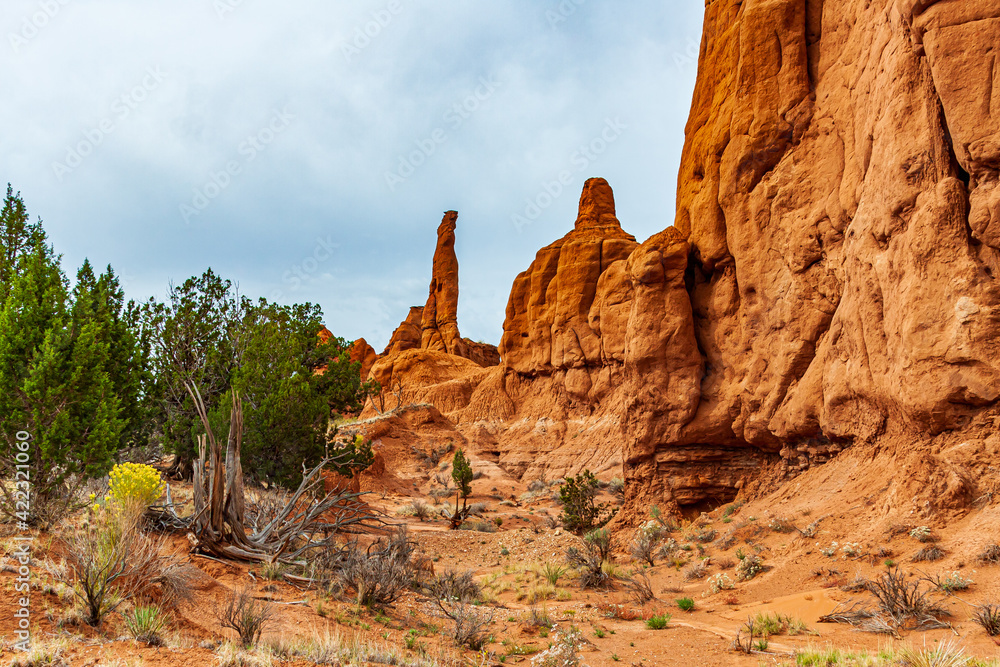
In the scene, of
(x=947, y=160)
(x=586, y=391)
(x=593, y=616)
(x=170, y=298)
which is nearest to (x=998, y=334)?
(x=947, y=160)

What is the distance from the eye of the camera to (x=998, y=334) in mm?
8883

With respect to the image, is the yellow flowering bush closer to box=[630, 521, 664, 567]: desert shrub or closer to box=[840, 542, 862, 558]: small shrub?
box=[630, 521, 664, 567]: desert shrub

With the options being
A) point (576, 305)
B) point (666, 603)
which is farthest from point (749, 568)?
point (576, 305)

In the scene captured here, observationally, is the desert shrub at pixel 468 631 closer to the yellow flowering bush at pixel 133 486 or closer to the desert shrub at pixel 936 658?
the yellow flowering bush at pixel 133 486

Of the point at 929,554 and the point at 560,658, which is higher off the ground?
the point at 929,554

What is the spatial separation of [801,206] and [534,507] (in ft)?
61.8

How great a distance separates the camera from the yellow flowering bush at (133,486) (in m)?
8.01

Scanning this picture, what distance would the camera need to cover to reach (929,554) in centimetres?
831

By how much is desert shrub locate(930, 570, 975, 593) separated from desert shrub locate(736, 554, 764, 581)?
3667 millimetres

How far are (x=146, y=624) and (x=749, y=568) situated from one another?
9981mm

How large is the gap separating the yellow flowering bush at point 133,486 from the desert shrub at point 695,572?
1024 centimetres

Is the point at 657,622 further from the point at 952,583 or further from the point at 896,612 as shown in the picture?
the point at 952,583

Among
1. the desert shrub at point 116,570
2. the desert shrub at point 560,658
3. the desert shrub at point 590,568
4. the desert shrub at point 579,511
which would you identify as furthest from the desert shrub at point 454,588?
the desert shrub at point 579,511

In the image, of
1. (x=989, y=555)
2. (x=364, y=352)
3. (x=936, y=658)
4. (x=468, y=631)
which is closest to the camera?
(x=936, y=658)
